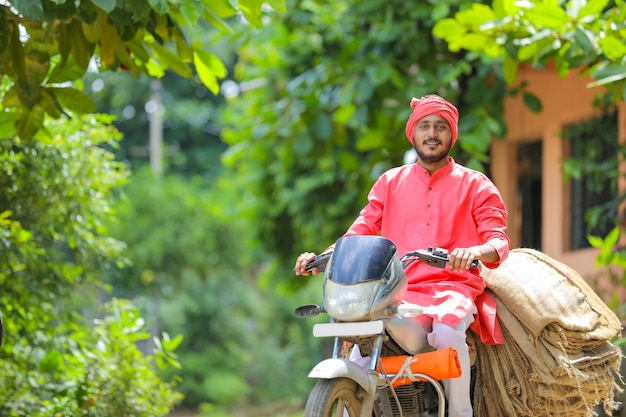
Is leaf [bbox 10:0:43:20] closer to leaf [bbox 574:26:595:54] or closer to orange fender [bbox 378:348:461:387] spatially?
orange fender [bbox 378:348:461:387]

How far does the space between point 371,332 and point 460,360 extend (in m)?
0.54

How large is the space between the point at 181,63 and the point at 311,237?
→ 667 centimetres

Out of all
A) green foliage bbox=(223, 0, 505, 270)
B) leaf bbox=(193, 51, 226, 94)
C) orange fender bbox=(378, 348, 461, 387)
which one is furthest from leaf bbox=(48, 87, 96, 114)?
green foliage bbox=(223, 0, 505, 270)

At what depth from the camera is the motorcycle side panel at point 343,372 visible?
4.02 m

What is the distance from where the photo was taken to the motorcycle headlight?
162 inches

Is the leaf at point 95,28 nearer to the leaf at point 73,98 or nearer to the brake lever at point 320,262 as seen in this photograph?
the leaf at point 73,98

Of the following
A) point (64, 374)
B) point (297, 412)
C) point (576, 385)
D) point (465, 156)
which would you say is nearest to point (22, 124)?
point (64, 374)

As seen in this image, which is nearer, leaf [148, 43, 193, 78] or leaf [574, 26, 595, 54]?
leaf [148, 43, 193, 78]

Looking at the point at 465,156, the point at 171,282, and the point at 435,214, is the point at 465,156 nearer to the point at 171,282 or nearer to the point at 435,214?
the point at 435,214

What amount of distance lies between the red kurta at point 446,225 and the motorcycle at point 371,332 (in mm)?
225

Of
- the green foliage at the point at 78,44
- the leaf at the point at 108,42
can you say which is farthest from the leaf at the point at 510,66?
the leaf at the point at 108,42

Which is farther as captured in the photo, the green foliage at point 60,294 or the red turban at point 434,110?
the green foliage at point 60,294

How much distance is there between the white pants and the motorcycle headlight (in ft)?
1.14

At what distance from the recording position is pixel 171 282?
915 inches
